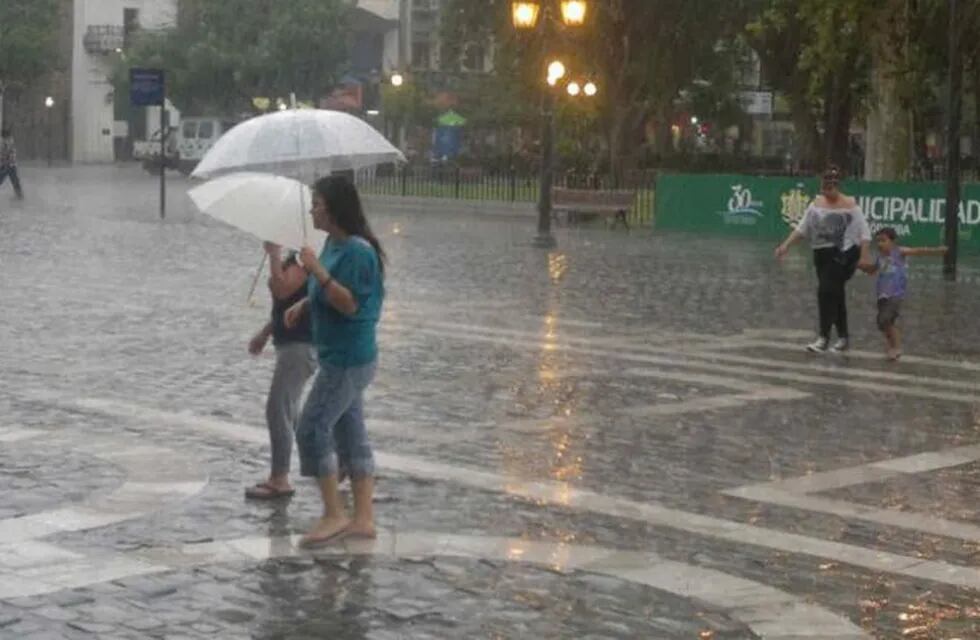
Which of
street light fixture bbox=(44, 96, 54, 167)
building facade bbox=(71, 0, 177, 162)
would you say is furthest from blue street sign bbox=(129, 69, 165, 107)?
street light fixture bbox=(44, 96, 54, 167)

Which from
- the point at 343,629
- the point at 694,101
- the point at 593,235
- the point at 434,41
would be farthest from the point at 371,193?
the point at 343,629

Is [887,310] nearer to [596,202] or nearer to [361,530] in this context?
[361,530]

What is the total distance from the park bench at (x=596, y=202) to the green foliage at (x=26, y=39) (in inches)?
2026

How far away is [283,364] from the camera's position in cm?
992

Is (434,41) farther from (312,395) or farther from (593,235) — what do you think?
(312,395)

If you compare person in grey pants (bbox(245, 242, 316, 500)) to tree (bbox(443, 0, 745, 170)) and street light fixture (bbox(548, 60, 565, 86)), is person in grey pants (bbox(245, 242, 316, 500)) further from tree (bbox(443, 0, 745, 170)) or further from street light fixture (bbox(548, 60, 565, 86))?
tree (bbox(443, 0, 745, 170))

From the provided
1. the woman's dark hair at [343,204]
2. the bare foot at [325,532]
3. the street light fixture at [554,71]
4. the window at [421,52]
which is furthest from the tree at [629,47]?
the bare foot at [325,532]

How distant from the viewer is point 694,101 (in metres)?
61.2

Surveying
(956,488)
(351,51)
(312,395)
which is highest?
(351,51)

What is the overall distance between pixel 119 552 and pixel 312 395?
1.09m

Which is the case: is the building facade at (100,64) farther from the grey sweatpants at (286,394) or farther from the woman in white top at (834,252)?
the grey sweatpants at (286,394)

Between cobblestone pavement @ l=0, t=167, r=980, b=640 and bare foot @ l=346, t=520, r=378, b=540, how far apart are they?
2.9 inches

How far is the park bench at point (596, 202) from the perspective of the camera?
1561 inches

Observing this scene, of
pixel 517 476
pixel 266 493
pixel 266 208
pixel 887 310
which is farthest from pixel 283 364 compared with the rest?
pixel 887 310
